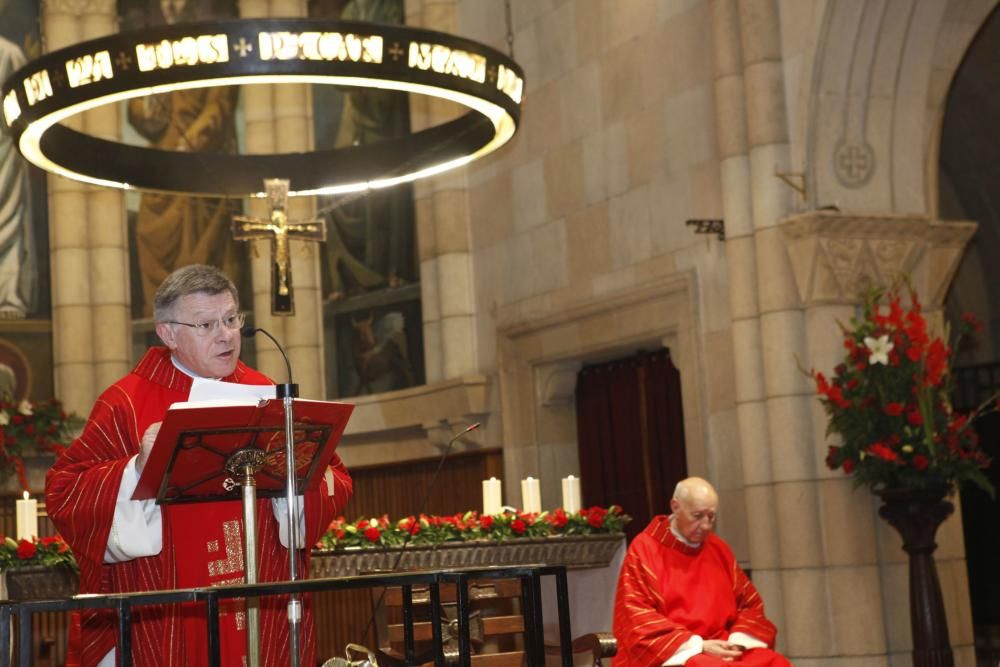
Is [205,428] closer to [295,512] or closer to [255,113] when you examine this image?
[295,512]

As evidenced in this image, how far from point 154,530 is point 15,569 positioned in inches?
141

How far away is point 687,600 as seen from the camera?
779cm

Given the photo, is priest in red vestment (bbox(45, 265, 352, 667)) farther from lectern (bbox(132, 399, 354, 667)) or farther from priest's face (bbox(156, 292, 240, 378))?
lectern (bbox(132, 399, 354, 667))

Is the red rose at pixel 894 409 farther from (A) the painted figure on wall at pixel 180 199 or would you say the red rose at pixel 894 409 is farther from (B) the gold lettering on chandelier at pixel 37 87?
(A) the painted figure on wall at pixel 180 199

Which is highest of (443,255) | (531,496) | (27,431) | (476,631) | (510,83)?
(510,83)

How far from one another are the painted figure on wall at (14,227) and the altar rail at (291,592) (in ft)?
34.8

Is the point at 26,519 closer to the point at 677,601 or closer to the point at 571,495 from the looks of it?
the point at 571,495

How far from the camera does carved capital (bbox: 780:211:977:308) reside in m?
9.35

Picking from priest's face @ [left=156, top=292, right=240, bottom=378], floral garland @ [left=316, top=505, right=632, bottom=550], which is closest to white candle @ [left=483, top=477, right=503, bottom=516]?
floral garland @ [left=316, top=505, right=632, bottom=550]

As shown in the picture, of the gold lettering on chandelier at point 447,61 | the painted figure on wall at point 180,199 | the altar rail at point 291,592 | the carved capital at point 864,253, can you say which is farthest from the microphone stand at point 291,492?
the painted figure on wall at point 180,199

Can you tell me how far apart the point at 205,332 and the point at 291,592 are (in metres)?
1.29

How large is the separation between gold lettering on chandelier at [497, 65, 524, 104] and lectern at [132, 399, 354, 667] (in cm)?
467

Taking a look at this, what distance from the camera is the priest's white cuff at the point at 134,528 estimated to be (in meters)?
4.21

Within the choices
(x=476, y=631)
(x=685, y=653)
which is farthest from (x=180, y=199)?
(x=685, y=653)
